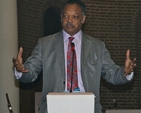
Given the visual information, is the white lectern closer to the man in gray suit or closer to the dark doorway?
the man in gray suit

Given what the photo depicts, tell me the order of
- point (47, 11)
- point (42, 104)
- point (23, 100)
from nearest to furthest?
point (42, 104) < point (23, 100) < point (47, 11)

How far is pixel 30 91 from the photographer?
10.1 meters

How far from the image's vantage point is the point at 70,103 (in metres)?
2.96

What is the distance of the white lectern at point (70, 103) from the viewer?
2957 millimetres

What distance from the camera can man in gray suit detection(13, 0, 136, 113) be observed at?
3594 millimetres

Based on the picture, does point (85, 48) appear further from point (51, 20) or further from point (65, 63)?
point (51, 20)

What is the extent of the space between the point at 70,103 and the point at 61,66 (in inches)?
26.7

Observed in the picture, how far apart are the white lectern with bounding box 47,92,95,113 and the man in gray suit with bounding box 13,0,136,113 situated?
571 mm

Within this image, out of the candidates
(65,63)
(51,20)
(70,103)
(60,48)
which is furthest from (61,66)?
(51,20)

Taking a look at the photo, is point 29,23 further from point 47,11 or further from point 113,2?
point 113,2

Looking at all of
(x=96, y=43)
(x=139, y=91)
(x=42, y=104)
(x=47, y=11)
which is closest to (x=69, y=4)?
(x=96, y=43)

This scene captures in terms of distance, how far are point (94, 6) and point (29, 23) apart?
1.91 metres

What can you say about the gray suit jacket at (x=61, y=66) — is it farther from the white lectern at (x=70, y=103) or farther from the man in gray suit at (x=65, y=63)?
the white lectern at (x=70, y=103)

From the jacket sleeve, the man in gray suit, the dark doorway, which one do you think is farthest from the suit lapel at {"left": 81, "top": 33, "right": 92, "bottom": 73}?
the dark doorway
